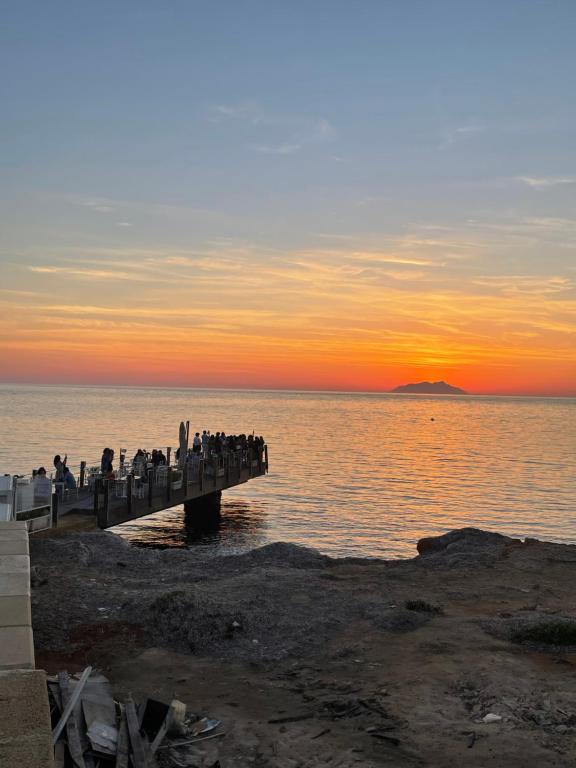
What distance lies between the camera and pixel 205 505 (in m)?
36.6

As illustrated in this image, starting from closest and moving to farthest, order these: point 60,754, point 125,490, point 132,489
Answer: point 60,754 < point 132,489 < point 125,490

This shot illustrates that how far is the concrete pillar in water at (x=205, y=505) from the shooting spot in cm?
3638

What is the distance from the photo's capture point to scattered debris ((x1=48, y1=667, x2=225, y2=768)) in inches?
313

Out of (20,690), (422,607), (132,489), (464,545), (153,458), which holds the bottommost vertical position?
(464,545)

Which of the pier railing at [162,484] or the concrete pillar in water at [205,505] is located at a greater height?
the pier railing at [162,484]

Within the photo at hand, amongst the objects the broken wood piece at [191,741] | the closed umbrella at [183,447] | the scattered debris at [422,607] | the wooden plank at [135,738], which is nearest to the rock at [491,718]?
the broken wood piece at [191,741]

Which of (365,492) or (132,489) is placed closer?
(132,489)

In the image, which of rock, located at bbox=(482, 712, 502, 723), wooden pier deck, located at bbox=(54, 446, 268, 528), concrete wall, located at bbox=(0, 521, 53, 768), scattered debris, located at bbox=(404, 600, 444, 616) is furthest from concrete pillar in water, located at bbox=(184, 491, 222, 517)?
rock, located at bbox=(482, 712, 502, 723)

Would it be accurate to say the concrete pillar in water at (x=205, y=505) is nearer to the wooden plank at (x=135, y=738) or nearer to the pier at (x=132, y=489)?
the pier at (x=132, y=489)

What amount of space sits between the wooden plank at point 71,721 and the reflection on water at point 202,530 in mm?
20055

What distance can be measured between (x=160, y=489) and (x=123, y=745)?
2083 centimetres

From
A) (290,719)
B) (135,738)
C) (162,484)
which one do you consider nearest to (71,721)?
(135,738)

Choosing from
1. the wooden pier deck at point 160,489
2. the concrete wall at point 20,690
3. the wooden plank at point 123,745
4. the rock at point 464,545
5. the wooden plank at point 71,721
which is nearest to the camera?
the concrete wall at point 20,690

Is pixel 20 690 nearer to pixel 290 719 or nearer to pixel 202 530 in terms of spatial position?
pixel 290 719
